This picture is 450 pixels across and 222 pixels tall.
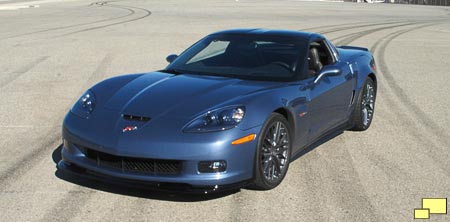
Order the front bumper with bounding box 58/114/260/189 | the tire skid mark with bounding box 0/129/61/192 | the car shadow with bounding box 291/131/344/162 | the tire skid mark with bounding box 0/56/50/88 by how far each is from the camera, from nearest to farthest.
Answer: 1. the front bumper with bounding box 58/114/260/189
2. the tire skid mark with bounding box 0/129/61/192
3. the car shadow with bounding box 291/131/344/162
4. the tire skid mark with bounding box 0/56/50/88

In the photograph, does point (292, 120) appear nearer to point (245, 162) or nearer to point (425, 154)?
point (245, 162)

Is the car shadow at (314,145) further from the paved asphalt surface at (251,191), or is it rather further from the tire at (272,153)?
the tire at (272,153)

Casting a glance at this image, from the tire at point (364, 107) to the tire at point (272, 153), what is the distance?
1.96m

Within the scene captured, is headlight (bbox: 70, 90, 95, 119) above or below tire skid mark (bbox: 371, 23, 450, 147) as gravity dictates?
above

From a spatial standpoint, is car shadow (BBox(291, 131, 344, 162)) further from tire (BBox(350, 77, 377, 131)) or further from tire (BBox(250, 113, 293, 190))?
tire (BBox(350, 77, 377, 131))

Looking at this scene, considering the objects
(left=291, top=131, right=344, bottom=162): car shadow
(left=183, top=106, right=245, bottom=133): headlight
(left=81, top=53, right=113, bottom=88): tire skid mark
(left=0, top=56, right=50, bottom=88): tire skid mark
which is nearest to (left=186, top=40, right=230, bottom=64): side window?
(left=291, top=131, right=344, bottom=162): car shadow

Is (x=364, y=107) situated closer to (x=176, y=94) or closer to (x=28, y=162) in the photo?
(x=176, y=94)

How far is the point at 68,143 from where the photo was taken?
17.2 ft

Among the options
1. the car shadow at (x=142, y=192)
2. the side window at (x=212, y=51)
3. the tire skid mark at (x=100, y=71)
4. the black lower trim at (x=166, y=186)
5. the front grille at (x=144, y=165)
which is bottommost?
the tire skid mark at (x=100, y=71)

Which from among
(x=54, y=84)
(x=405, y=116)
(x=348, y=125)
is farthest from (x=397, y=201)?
(x=54, y=84)

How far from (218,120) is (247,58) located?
1.47m

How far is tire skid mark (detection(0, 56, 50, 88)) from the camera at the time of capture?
10.5 meters

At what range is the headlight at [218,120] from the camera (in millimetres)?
4883

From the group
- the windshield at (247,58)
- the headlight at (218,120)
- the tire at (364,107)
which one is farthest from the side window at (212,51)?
the tire at (364,107)
